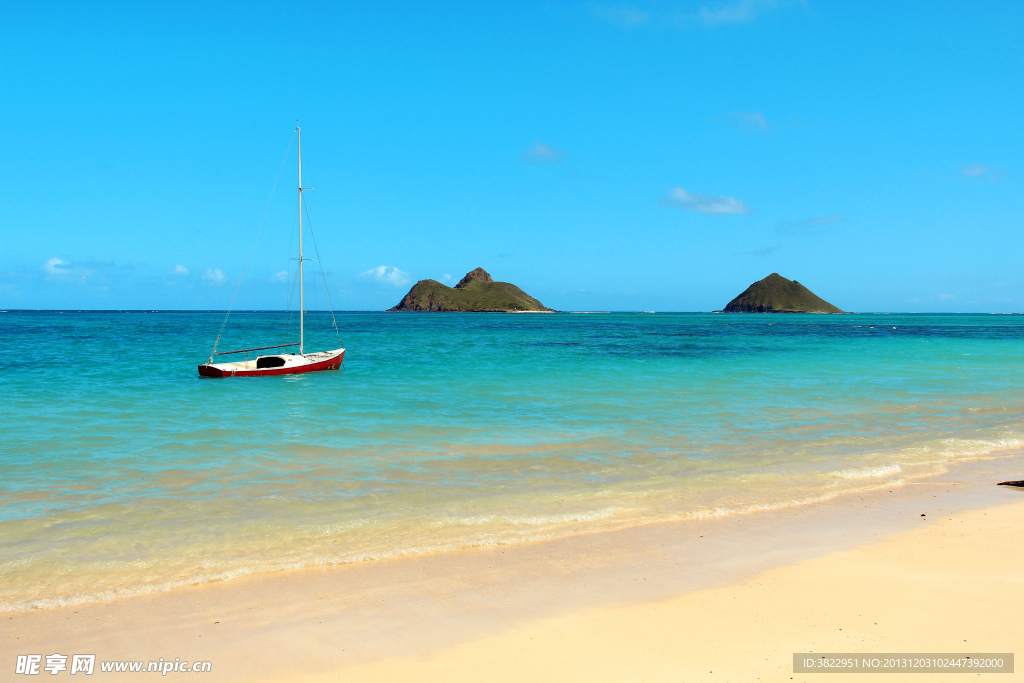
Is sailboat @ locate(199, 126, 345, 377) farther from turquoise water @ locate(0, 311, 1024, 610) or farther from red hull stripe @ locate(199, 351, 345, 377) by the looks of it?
turquoise water @ locate(0, 311, 1024, 610)

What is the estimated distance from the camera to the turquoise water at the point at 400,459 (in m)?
7.13

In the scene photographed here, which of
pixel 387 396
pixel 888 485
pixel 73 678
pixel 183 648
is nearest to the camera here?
pixel 73 678

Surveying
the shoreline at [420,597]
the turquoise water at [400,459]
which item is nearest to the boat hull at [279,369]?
the turquoise water at [400,459]

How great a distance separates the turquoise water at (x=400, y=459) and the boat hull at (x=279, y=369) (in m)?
2.20

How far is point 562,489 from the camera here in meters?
9.54

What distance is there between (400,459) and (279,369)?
1890cm

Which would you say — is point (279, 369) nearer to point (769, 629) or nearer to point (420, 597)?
point (420, 597)

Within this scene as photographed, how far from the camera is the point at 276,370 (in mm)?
28328

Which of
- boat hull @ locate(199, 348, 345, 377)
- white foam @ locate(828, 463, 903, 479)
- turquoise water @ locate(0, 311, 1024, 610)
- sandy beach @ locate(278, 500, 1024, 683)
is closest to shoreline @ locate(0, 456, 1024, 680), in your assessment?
sandy beach @ locate(278, 500, 1024, 683)

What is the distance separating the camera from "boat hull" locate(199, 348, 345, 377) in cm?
2684

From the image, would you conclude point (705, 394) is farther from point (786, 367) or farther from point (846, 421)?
point (786, 367)

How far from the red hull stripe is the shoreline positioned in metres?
23.1

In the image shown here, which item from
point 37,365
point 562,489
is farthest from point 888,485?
point 37,365

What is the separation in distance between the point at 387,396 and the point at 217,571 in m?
15.4
